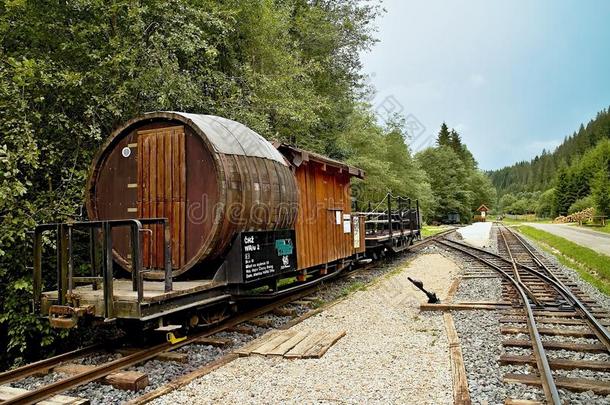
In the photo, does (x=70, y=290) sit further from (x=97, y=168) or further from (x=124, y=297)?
(x=97, y=168)

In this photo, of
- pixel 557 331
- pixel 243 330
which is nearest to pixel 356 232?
pixel 243 330

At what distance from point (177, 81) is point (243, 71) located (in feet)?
12.5

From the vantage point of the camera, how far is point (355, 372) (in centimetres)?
484

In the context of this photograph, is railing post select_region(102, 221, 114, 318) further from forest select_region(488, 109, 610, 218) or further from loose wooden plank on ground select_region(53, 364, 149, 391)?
forest select_region(488, 109, 610, 218)

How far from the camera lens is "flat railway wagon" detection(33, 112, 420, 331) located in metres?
5.25

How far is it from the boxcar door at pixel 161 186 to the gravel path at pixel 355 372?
2109mm

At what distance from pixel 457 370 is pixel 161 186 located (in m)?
4.61

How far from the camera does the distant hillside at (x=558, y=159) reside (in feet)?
342

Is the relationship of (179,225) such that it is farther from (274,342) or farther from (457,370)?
(457,370)

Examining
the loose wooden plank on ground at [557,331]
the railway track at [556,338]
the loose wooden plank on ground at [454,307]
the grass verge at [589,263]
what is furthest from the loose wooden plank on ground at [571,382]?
the grass verge at [589,263]

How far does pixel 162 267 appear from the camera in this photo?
6.46m

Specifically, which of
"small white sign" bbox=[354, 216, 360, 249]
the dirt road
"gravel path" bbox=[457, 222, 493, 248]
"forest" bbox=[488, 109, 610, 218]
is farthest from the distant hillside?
"small white sign" bbox=[354, 216, 360, 249]

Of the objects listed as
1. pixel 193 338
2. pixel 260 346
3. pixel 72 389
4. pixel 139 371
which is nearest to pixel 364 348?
pixel 260 346

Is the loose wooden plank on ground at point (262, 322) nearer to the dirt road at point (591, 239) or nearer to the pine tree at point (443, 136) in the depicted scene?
the dirt road at point (591, 239)
